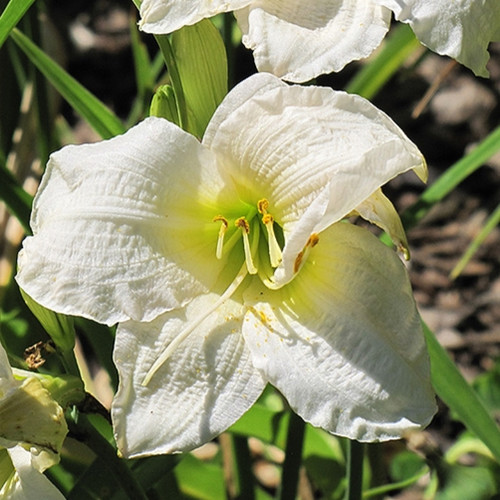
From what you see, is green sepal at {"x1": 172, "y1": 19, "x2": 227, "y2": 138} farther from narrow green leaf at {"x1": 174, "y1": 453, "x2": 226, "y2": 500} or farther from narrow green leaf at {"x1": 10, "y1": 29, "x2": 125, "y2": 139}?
narrow green leaf at {"x1": 174, "y1": 453, "x2": 226, "y2": 500}

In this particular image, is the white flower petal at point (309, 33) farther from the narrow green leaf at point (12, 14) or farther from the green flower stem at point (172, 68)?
the narrow green leaf at point (12, 14)

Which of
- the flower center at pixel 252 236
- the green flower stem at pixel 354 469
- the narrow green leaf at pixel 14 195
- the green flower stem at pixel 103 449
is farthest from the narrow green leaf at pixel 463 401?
the narrow green leaf at pixel 14 195

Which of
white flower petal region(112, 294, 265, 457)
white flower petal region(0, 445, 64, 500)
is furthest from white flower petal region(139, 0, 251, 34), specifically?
white flower petal region(0, 445, 64, 500)

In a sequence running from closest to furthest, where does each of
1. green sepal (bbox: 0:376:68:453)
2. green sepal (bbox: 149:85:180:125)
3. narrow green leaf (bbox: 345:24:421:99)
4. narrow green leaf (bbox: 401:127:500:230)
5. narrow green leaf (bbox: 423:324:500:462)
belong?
1. green sepal (bbox: 0:376:68:453)
2. green sepal (bbox: 149:85:180:125)
3. narrow green leaf (bbox: 423:324:500:462)
4. narrow green leaf (bbox: 401:127:500:230)
5. narrow green leaf (bbox: 345:24:421:99)

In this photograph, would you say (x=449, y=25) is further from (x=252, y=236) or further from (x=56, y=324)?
(x=56, y=324)

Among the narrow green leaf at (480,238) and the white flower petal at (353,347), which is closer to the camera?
the white flower petal at (353,347)

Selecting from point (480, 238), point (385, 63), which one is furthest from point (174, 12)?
point (480, 238)
